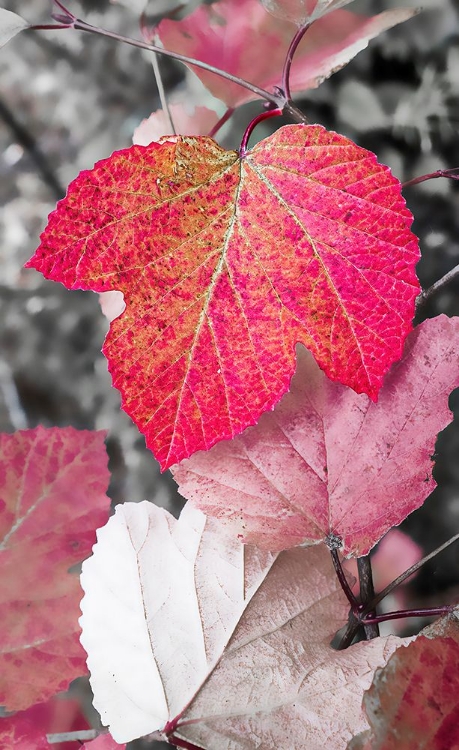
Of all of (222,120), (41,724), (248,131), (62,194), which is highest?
(62,194)

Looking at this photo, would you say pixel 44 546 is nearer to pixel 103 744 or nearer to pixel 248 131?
pixel 103 744

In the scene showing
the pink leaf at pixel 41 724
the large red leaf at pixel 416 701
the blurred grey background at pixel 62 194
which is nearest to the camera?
the large red leaf at pixel 416 701

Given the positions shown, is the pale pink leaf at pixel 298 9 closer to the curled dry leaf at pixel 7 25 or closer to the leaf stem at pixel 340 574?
the curled dry leaf at pixel 7 25

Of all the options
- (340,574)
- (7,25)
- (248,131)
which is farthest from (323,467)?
(7,25)

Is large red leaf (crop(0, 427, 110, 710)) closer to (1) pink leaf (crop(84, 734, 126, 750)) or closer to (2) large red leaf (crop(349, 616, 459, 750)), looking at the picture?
(1) pink leaf (crop(84, 734, 126, 750))

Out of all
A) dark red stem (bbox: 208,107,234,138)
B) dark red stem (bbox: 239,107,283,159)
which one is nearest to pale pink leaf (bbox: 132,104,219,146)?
dark red stem (bbox: 208,107,234,138)

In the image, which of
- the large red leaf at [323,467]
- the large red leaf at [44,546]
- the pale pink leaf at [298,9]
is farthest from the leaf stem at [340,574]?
the pale pink leaf at [298,9]
